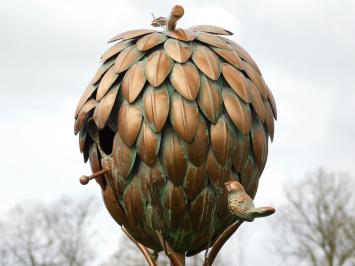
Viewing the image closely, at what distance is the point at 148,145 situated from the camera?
3.89m

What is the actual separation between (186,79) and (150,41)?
0.37 meters

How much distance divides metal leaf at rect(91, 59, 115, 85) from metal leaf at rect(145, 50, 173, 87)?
0.30 meters

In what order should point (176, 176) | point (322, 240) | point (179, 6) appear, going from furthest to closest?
point (322, 240), point (179, 6), point (176, 176)

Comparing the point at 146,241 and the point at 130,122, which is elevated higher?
the point at 130,122

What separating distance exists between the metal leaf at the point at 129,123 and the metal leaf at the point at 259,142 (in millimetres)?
648

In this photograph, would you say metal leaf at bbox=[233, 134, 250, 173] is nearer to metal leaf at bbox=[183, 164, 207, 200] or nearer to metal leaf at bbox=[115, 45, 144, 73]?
metal leaf at bbox=[183, 164, 207, 200]

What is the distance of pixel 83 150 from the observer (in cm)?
441

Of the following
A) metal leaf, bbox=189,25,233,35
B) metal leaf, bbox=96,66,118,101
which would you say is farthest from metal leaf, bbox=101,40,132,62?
metal leaf, bbox=189,25,233,35

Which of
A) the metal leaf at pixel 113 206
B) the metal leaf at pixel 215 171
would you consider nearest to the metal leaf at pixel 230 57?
the metal leaf at pixel 215 171

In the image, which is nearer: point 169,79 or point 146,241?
point 169,79

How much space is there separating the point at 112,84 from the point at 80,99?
0.35 meters

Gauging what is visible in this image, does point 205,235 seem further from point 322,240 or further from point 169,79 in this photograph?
point 322,240

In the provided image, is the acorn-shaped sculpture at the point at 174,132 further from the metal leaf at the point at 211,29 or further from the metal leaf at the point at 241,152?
the metal leaf at the point at 211,29

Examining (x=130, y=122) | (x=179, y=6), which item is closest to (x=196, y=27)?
(x=179, y=6)
